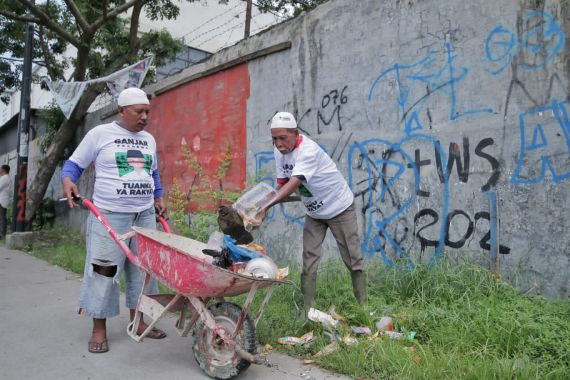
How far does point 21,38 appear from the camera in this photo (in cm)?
1181

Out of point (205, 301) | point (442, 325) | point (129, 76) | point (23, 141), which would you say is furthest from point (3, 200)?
point (442, 325)

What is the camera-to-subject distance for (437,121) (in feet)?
14.2

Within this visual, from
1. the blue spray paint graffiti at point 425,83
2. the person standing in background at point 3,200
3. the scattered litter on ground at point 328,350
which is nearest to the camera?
the scattered litter on ground at point 328,350

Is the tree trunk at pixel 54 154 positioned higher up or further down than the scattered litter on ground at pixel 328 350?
higher up

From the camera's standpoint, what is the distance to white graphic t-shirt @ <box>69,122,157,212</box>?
340cm

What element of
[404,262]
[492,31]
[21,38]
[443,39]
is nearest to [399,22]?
[443,39]

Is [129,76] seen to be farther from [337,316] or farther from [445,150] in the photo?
[337,316]

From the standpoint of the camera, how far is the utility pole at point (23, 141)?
356 inches

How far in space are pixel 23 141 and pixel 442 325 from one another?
8801 mm

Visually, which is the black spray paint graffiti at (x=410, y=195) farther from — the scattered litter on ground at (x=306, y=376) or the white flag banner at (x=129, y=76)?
the white flag banner at (x=129, y=76)

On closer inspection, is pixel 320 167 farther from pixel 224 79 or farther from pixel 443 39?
pixel 224 79

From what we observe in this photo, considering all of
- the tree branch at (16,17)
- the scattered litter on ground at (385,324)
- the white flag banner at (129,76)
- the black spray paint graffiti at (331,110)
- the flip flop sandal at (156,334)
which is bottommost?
the flip flop sandal at (156,334)

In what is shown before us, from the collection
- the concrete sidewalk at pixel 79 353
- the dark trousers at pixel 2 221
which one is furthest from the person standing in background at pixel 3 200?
the concrete sidewalk at pixel 79 353

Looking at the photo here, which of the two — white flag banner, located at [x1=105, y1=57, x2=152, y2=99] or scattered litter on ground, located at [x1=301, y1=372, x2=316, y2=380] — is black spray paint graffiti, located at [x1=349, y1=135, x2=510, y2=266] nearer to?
scattered litter on ground, located at [x1=301, y1=372, x2=316, y2=380]
